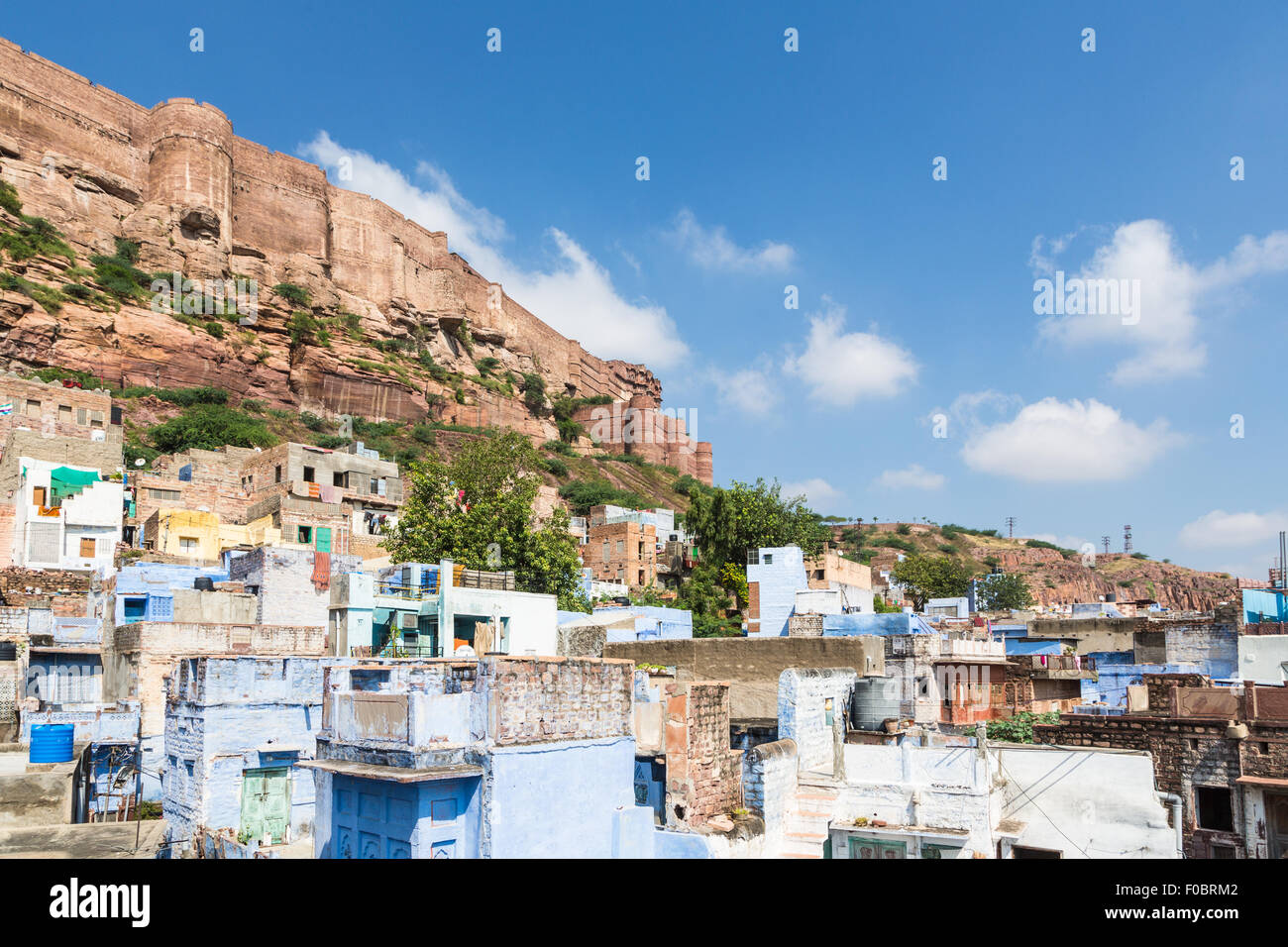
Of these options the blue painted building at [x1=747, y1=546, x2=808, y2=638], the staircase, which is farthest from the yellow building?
the staircase

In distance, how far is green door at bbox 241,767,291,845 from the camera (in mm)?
14578

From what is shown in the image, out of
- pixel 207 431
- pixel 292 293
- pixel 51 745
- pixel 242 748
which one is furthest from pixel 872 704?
pixel 292 293

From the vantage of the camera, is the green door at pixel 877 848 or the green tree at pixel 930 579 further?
the green tree at pixel 930 579

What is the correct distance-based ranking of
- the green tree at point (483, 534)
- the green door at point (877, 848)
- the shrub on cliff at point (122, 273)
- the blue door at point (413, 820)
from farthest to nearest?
1. the shrub on cliff at point (122, 273)
2. the green tree at point (483, 534)
3. the green door at point (877, 848)
4. the blue door at point (413, 820)

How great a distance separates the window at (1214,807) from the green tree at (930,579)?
4213 centimetres

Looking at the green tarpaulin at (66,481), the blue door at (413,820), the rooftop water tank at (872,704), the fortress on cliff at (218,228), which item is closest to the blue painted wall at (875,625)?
the rooftop water tank at (872,704)

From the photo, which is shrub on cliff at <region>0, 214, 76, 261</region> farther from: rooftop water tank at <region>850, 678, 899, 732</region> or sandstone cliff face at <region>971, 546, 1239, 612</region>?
sandstone cliff face at <region>971, 546, 1239, 612</region>

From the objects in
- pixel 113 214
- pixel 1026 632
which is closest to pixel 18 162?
pixel 113 214

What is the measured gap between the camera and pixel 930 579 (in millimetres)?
56531

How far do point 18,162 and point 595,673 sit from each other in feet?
212

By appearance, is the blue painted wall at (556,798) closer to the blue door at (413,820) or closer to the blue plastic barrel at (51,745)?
the blue door at (413,820)

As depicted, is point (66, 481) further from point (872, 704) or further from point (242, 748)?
point (872, 704)

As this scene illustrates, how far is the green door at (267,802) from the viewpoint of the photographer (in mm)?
14578

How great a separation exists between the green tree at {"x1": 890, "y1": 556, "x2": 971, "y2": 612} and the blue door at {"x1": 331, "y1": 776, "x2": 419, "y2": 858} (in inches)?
1882
